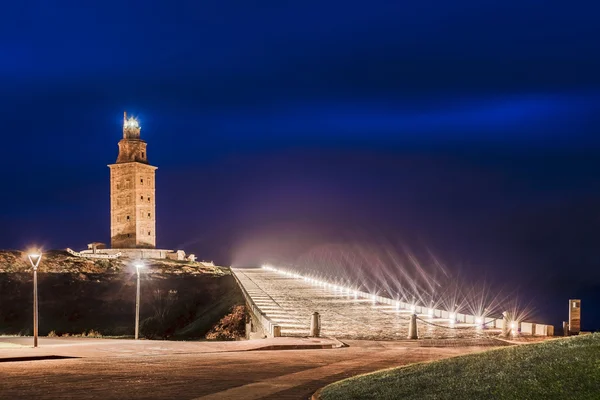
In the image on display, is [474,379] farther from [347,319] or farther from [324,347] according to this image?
[347,319]

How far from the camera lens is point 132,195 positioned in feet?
342

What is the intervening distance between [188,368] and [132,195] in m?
92.8

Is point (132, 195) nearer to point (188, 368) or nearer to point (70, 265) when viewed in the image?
point (70, 265)

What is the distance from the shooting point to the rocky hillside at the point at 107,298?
45844 mm

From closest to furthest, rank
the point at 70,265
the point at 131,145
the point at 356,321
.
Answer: the point at 356,321, the point at 70,265, the point at 131,145

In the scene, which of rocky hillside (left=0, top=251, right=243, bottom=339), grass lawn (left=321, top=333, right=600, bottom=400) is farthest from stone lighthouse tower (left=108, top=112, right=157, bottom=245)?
grass lawn (left=321, top=333, right=600, bottom=400)

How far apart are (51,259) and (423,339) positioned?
2235 inches

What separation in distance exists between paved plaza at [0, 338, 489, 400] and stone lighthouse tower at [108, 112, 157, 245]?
270 ft

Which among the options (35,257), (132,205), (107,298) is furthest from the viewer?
(132,205)

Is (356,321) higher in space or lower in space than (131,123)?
lower

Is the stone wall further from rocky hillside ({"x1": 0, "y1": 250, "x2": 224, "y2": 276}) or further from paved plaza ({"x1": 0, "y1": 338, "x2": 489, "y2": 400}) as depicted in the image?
paved plaza ({"x1": 0, "y1": 338, "x2": 489, "y2": 400})

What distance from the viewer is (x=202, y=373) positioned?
550 inches

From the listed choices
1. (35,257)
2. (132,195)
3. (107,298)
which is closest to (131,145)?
(132,195)

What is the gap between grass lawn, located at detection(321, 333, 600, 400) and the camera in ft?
26.0
